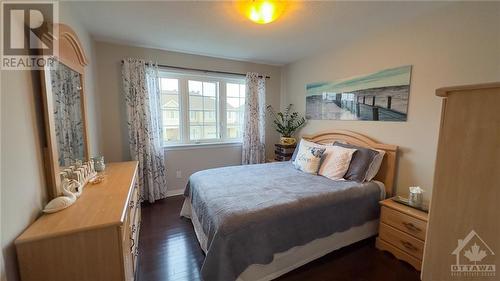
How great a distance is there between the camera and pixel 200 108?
346 centimetres

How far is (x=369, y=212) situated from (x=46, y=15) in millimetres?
2992

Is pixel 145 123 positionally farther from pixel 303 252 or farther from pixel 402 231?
pixel 402 231

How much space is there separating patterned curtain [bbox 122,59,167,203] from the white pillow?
230cm

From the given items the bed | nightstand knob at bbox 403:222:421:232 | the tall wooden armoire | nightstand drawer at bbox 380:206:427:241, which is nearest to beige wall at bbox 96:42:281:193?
the bed

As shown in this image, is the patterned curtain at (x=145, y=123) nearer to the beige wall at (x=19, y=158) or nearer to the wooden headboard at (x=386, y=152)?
the beige wall at (x=19, y=158)

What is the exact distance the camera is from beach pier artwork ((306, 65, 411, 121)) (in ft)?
7.15

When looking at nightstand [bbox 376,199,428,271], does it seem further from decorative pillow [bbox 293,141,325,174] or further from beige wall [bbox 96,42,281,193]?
beige wall [bbox 96,42,281,193]

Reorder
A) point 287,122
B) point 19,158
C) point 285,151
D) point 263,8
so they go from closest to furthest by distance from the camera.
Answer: point 19,158, point 263,8, point 285,151, point 287,122

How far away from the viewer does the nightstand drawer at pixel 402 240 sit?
1719mm

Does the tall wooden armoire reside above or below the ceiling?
below

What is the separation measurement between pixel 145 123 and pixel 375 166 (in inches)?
117

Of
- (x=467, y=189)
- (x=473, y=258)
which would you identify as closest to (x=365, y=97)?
(x=467, y=189)

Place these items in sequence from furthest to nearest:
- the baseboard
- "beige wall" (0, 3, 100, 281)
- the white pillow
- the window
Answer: the baseboard
the window
the white pillow
"beige wall" (0, 3, 100, 281)

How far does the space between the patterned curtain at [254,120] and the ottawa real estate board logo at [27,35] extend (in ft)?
8.54
